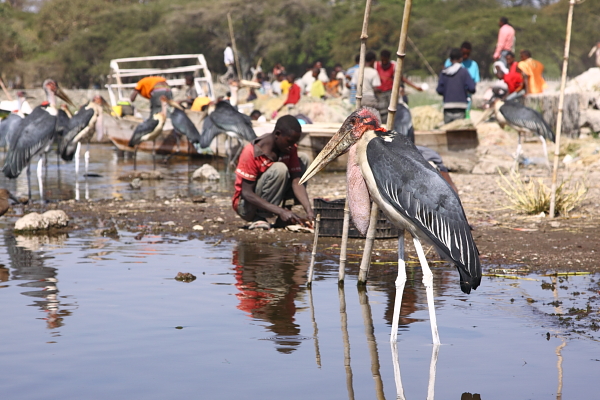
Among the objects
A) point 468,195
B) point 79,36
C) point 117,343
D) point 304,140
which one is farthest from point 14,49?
point 117,343

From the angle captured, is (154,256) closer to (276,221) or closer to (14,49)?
(276,221)

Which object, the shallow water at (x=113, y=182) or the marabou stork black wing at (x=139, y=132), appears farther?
the marabou stork black wing at (x=139, y=132)

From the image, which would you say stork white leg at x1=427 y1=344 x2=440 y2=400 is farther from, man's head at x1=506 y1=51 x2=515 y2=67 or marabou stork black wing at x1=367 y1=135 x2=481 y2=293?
man's head at x1=506 y1=51 x2=515 y2=67

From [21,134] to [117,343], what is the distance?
797 cm

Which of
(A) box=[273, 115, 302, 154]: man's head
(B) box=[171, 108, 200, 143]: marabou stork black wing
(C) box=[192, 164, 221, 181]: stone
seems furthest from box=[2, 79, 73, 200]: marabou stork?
(A) box=[273, 115, 302, 154]: man's head

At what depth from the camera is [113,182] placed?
44.3 ft

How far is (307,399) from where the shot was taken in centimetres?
366

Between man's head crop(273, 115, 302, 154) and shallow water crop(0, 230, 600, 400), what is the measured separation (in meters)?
1.08

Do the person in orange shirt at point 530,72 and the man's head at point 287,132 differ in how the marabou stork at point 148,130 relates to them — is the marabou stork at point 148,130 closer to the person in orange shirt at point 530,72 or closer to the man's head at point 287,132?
the person in orange shirt at point 530,72

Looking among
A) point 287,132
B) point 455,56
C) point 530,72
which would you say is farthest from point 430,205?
point 530,72

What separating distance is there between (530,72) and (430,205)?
49.7 ft

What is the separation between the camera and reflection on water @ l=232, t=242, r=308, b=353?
4781 mm

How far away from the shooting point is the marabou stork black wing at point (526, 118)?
527 inches

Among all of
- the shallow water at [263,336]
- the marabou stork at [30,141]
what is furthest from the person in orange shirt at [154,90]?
the shallow water at [263,336]
